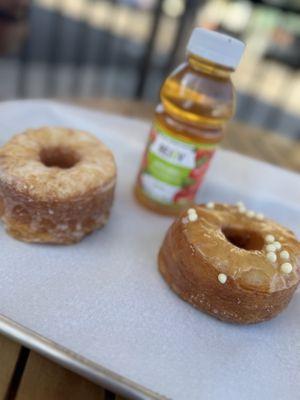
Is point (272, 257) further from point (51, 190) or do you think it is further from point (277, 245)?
point (51, 190)

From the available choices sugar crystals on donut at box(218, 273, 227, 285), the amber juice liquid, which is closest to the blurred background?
the amber juice liquid

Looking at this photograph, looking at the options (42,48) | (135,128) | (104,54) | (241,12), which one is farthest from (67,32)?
(135,128)

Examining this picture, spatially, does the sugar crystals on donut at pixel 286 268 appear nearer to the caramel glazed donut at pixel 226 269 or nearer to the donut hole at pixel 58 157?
the caramel glazed donut at pixel 226 269

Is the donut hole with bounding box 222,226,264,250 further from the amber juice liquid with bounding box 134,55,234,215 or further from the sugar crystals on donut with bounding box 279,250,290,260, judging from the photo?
the amber juice liquid with bounding box 134,55,234,215

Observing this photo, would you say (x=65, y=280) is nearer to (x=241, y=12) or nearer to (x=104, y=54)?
(x=241, y=12)

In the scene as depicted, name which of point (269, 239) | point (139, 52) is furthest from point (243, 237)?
point (139, 52)

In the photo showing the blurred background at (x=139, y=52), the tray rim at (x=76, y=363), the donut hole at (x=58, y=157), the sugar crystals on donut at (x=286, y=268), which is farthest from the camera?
the blurred background at (x=139, y=52)

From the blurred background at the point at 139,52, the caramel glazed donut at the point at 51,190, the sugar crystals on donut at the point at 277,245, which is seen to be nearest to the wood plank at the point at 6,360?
the caramel glazed donut at the point at 51,190
